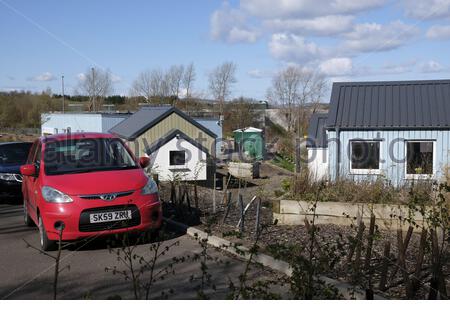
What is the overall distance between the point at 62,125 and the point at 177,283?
44144 mm

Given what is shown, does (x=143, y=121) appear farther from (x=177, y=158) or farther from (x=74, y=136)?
(x=74, y=136)

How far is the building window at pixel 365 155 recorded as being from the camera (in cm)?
1923

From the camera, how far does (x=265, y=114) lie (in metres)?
69.0

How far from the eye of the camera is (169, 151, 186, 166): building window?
2822cm

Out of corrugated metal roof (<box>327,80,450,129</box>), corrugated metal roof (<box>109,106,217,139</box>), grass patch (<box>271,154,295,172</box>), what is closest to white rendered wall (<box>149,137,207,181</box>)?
corrugated metal roof (<box>109,106,217,139</box>)

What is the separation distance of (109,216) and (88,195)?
403 mm

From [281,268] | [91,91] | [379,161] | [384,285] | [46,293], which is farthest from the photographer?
[91,91]

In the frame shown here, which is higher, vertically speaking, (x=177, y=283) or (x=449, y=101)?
(x=449, y=101)

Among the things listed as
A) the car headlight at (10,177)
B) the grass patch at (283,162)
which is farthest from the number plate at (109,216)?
the grass patch at (283,162)

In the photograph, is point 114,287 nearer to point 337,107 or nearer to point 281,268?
point 281,268

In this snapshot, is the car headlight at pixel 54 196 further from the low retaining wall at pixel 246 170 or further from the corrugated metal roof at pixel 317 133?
the low retaining wall at pixel 246 170

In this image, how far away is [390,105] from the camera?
20203mm

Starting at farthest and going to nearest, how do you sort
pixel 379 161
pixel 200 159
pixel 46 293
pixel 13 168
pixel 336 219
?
pixel 200 159, pixel 379 161, pixel 13 168, pixel 336 219, pixel 46 293

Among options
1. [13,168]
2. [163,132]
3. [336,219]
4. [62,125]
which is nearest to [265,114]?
[62,125]
